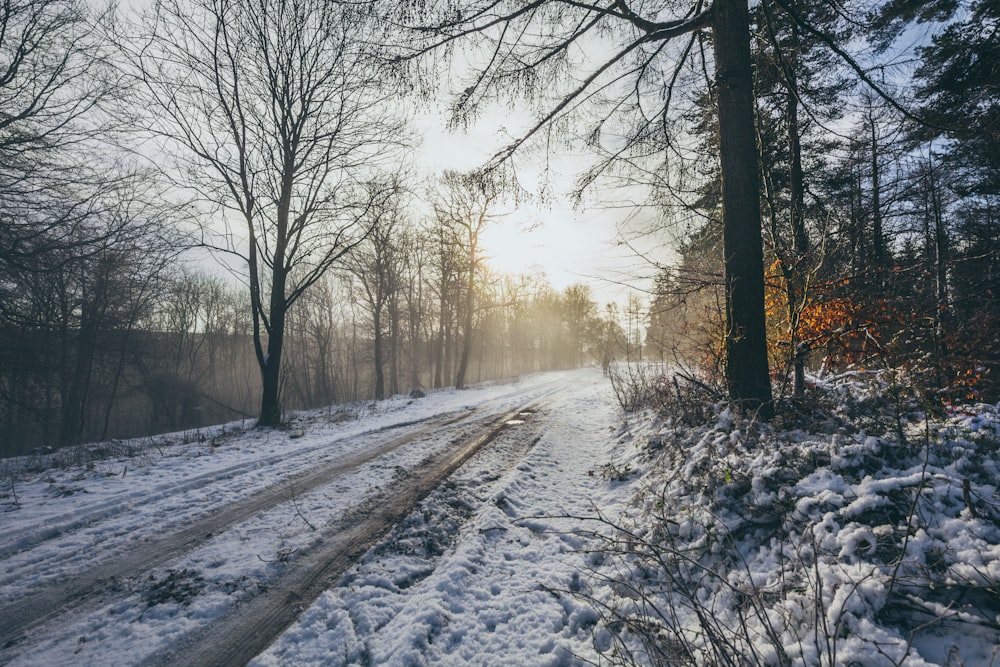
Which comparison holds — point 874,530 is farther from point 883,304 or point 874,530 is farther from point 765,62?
point 765,62

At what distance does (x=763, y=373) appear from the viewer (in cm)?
458

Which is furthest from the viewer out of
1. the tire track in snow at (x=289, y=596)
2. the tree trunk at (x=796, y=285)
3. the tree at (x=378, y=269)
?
the tree at (x=378, y=269)

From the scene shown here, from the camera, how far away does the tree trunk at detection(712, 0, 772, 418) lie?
455 cm

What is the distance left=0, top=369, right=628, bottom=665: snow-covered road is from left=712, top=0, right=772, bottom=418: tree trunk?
2193 mm

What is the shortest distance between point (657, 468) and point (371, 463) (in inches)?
157

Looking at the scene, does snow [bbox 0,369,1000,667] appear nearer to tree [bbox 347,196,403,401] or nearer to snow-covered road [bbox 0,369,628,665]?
snow-covered road [bbox 0,369,628,665]

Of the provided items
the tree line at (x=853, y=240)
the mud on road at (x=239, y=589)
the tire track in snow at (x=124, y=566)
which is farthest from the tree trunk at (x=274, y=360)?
the tree line at (x=853, y=240)

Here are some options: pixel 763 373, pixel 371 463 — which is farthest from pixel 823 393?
pixel 371 463

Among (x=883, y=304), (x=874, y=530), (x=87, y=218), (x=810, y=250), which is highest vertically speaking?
(x=87, y=218)

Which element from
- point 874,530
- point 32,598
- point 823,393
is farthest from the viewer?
point 823,393

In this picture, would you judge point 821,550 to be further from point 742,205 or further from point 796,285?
point 796,285

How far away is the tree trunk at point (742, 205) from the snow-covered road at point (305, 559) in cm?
219

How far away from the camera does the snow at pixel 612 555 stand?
1.92 meters

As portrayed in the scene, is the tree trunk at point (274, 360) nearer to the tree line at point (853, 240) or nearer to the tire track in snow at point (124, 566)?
the tire track in snow at point (124, 566)
